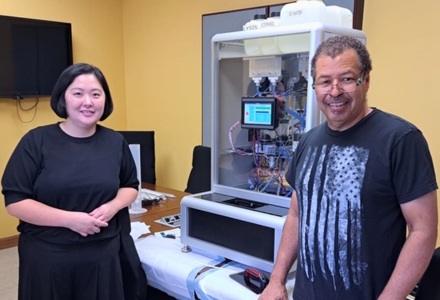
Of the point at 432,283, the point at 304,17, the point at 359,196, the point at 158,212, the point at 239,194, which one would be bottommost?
the point at 158,212

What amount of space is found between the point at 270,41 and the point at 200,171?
5.73 feet

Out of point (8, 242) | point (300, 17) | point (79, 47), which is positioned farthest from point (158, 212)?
point (79, 47)

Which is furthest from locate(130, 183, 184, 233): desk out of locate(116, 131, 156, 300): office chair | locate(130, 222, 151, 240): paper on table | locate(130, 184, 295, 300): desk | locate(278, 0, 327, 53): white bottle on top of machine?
locate(278, 0, 327, 53): white bottle on top of machine

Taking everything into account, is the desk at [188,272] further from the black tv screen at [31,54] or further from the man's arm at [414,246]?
the black tv screen at [31,54]

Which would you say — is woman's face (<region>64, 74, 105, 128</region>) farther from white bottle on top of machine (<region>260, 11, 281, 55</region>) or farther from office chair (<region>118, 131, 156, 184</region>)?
office chair (<region>118, 131, 156, 184</region>)

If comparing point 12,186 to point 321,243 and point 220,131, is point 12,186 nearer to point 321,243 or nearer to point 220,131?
point 220,131

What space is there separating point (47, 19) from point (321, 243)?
342 cm

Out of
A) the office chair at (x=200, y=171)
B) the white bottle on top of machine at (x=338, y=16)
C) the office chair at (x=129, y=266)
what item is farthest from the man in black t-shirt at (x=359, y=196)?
the office chair at (x=200, y=171)

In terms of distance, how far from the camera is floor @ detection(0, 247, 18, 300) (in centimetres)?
267

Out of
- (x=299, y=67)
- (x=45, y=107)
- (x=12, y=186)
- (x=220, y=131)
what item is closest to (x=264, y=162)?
(x=220, y=131)

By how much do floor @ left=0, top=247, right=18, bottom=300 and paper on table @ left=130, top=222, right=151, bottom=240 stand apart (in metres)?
1.25

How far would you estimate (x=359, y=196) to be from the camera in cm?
97

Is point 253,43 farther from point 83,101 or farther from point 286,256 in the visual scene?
point 286,256

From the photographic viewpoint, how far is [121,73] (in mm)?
4191
